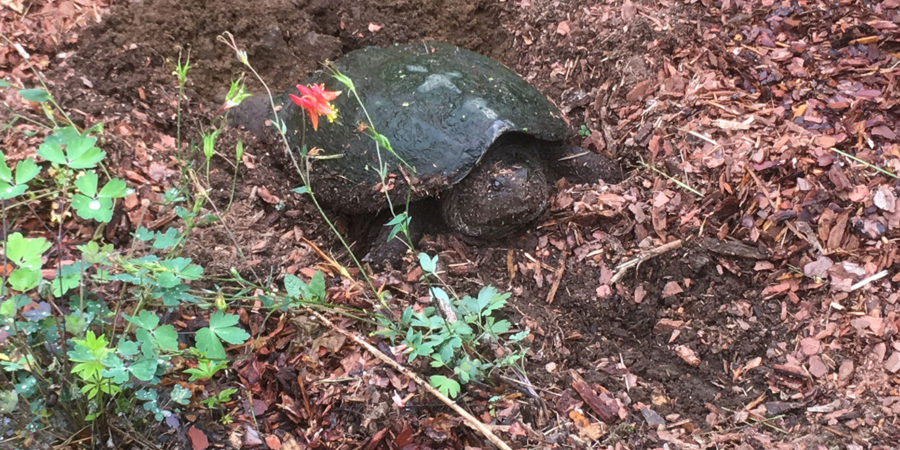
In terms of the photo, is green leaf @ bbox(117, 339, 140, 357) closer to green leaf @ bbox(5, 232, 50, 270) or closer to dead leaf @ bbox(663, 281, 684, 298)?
green leaf @ bbox(5, 232, 50, 270)

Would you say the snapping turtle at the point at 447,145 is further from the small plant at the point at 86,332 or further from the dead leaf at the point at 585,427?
the small plant at the point at 86,332

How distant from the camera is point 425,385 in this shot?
5.47 feet

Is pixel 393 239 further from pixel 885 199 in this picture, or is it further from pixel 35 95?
pixel 885 199

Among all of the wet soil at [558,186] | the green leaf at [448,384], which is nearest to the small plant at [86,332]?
the green leaf at [448,384]

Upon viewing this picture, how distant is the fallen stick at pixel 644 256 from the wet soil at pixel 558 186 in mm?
37

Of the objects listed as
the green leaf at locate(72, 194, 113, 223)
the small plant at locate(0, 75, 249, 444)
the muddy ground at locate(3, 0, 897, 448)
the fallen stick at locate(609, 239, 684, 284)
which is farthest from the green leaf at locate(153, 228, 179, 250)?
the fallen stick at locate(609, 239, 684, 284)

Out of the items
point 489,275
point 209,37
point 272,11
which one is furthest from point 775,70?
point 209,37

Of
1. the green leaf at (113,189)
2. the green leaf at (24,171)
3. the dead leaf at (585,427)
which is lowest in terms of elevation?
the dead leaf at (585,427)

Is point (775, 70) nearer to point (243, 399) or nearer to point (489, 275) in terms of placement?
point (489, 275)

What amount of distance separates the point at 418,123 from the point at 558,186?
765 millimetres

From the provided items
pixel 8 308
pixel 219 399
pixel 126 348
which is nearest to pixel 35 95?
pixel 8 308

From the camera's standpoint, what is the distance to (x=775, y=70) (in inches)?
102

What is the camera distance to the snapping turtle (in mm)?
2482

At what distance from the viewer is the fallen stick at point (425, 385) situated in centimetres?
161
